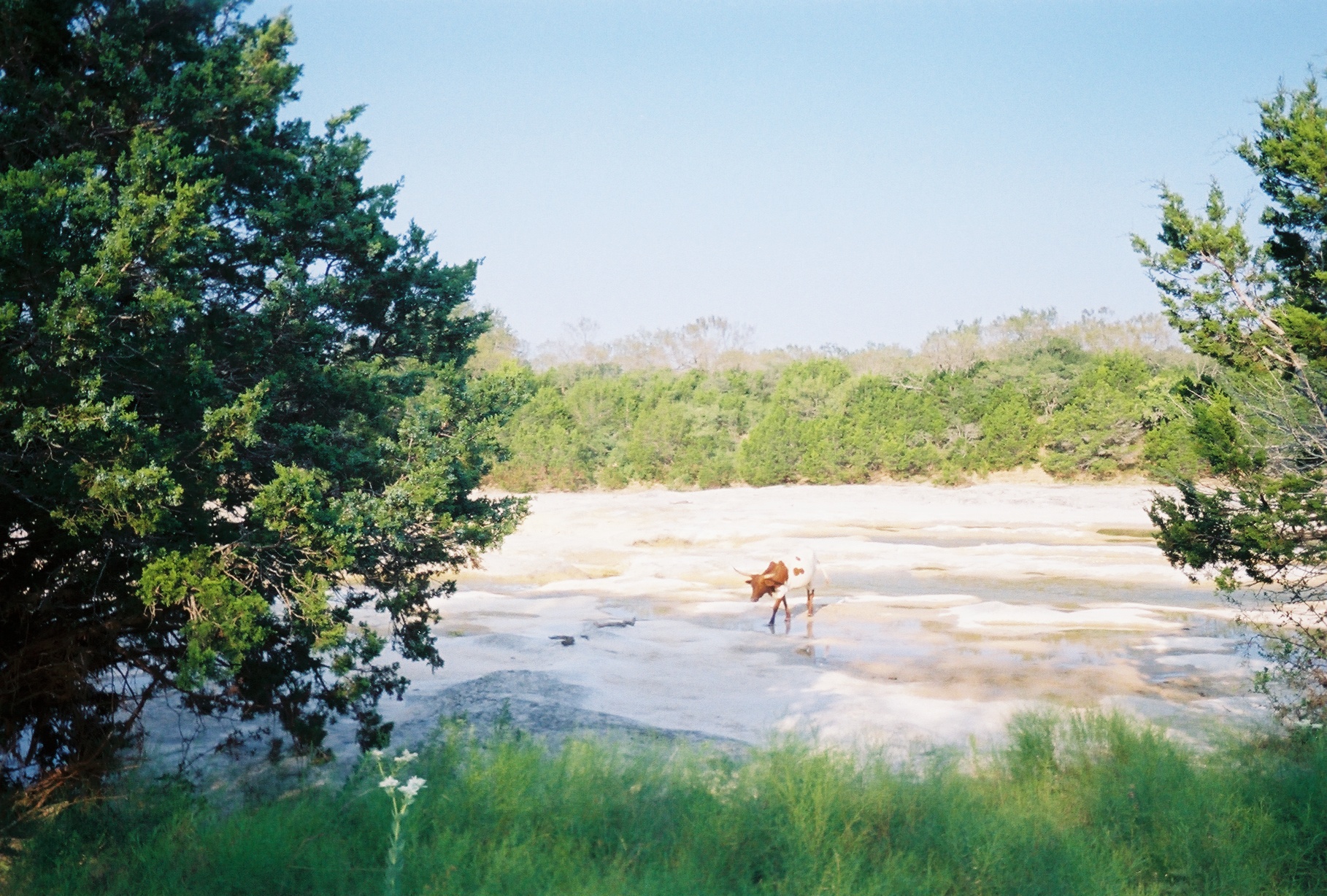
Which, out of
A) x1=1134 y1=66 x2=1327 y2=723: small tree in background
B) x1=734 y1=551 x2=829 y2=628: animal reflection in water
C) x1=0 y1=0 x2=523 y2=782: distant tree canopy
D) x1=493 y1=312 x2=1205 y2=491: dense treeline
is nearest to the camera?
x1=0 y1=0 x2=523 y2=782: distant tree canopy

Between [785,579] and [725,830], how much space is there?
953 centimetres

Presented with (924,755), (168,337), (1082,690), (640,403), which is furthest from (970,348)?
(168,337)

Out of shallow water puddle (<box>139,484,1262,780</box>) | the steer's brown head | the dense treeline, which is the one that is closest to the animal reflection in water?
the steer's brown head

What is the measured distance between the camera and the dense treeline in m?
34.8

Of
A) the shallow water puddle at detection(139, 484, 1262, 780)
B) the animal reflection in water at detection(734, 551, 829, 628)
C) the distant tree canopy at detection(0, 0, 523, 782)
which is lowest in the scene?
the shallow water puddle at detection(139, 484, 1262, 780)

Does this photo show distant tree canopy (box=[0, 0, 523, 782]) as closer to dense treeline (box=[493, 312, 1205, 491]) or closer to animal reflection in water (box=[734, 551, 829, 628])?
animal reflection in water (box=[734, 551, 829, 628])

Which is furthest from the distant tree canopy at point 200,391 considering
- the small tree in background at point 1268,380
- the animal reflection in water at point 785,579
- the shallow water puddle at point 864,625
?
the animal reflection in water at point 785,579

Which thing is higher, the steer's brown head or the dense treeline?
the dense treeline

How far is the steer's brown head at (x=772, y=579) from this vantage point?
15.6 m

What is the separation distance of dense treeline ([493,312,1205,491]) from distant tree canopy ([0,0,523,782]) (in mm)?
28553

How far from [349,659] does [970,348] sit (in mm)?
46120

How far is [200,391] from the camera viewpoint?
6320 mm

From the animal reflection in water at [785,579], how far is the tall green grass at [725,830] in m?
7.98

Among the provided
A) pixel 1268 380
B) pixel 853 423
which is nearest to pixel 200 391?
pixel 1268 380
